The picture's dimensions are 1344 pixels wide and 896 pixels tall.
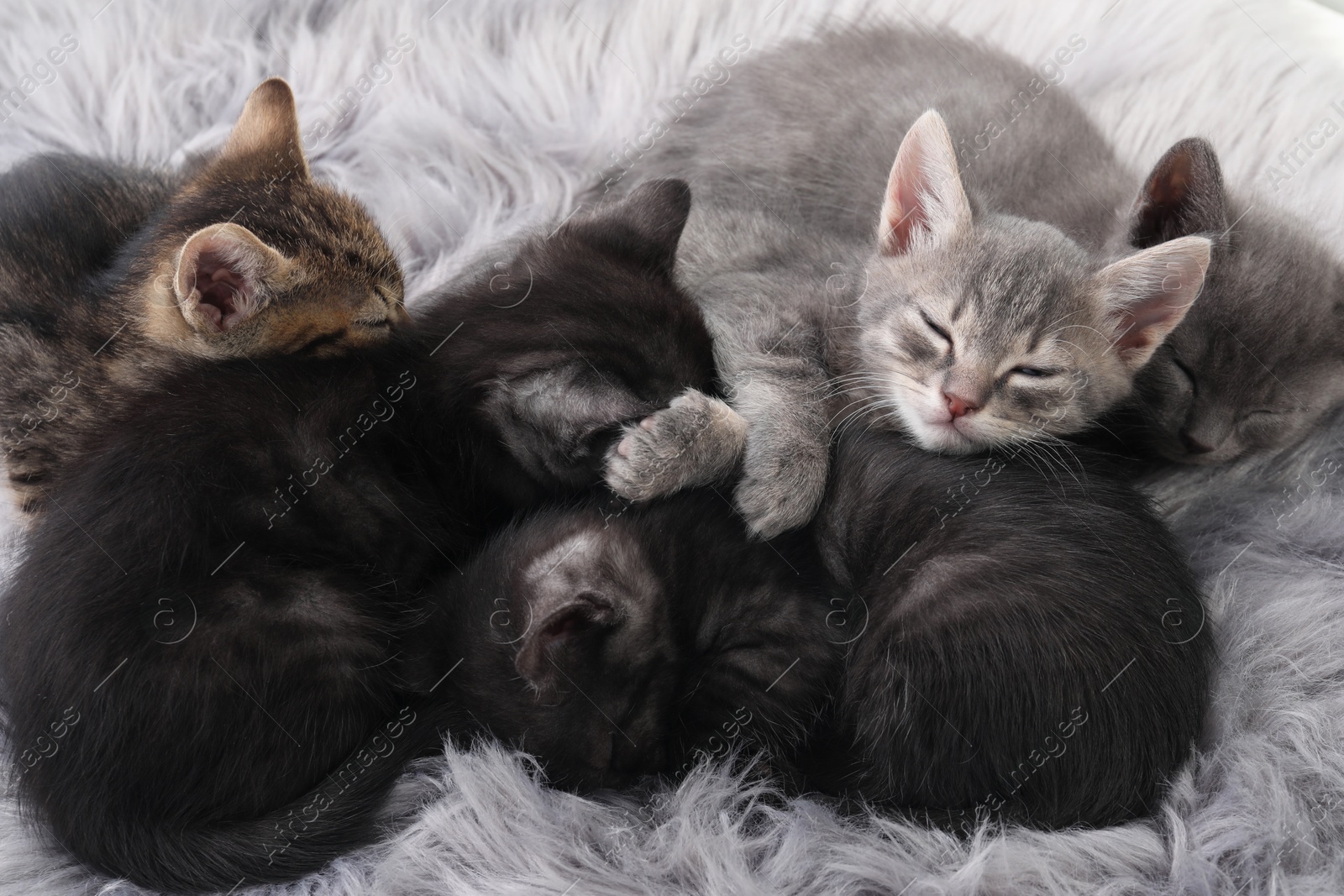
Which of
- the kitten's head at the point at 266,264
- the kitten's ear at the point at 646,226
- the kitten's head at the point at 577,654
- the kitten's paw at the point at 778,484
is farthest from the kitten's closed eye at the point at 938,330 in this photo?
the kitten's head at the point at 266,264

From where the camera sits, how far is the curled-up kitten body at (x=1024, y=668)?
3.76 feet

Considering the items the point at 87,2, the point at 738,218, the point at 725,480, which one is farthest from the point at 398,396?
the point at 87,2

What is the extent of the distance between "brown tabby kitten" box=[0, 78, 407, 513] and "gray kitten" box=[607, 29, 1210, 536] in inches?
19.3

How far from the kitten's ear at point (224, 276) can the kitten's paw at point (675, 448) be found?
50 cm

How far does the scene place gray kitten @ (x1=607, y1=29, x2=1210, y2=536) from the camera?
1.37 meters

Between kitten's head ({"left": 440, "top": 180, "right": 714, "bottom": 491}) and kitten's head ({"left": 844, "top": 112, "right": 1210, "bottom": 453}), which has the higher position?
kitten's head ({"left": 844, "top": 112, "right": 1210, "bottom": 453})

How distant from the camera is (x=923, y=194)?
1557mm

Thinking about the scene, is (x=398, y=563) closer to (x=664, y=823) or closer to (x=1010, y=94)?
(x=664, y=823)

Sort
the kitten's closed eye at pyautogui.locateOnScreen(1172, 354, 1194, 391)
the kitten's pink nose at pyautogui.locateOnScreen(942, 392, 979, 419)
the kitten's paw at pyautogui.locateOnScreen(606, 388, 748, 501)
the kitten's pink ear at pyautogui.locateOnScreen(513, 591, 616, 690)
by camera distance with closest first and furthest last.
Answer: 1. the kitten's pink ear at pyautogui.locateOnScreen(513, 591, 616, 690)
2. the kitten's paw at pyautogui.locateOnScreen(606, 388, 748, 501)
3. the kitten's pink nose at pyautogui.locateOnScreen(942, 392, 979, 419)
4. the kitten's closed eye at pyautogui.locateOnScreen(1172, 354, 1194, 391)

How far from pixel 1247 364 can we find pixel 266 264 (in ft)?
4.35

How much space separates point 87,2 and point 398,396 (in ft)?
4.63

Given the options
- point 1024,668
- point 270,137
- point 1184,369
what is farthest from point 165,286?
point 1184,369

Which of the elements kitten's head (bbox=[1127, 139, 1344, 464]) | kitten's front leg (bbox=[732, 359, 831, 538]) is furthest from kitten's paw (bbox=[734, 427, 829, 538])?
kitten's head (bbox=[1127, 139, 1344, 464])

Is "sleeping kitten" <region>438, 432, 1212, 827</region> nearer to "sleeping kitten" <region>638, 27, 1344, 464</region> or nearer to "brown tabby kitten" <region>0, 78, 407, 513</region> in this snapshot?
"sleeping kitten" <region>638, 27, 1344, 464</region>
